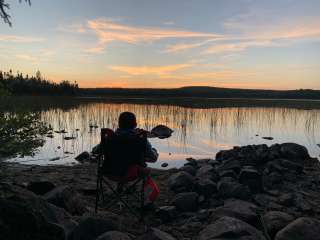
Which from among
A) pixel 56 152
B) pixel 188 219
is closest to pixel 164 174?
pixel 188 219

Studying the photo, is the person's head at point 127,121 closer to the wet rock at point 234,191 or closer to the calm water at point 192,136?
the wet rock at point 234,191

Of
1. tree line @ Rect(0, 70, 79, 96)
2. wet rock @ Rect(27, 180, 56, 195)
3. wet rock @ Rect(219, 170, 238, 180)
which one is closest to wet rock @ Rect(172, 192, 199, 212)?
wet rock @ Rect(219, 170, 238, 180)

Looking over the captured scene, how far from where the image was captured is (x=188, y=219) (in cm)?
622

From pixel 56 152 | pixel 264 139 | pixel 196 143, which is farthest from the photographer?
pixel 264 139

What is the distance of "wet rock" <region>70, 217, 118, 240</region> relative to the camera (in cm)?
439

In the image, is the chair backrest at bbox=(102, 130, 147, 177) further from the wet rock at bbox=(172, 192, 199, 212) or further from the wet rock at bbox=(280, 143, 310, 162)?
the wet rock at bbox=(280, 143, 310, 162)

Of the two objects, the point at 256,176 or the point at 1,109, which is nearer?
the point at 1,109

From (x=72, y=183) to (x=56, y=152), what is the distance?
618 cm

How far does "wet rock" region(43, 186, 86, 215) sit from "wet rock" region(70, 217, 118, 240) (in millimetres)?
1200

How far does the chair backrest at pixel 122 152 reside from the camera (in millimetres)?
5805

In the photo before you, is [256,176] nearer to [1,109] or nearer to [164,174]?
[164,174]

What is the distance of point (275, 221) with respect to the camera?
559 cm

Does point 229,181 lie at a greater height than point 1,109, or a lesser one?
lesser

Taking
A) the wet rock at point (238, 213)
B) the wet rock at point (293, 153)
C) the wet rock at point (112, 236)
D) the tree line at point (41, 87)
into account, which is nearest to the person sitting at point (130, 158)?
the wet rock at point (238, 213)
